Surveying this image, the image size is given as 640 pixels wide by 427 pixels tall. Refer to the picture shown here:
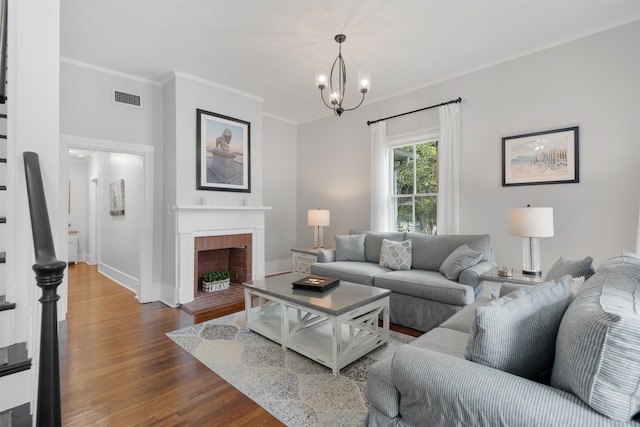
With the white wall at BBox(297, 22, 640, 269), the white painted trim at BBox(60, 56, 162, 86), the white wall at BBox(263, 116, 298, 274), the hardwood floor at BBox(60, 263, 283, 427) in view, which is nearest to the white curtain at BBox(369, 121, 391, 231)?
the white wall at BBox(297, 22, 640, 269)

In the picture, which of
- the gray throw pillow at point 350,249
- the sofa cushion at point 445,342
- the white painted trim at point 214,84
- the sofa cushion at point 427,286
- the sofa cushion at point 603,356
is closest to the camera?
the sofa cushion at point 603,356

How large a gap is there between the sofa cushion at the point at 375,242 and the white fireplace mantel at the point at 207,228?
1628 mm

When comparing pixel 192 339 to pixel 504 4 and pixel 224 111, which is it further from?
pixel 504 4

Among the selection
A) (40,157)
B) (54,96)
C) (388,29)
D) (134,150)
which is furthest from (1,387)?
(388,29)

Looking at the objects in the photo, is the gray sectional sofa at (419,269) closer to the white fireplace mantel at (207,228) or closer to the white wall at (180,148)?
the white fireplace mantel at (207,228)

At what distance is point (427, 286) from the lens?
9.82ft

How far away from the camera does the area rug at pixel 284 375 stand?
1.84 meters

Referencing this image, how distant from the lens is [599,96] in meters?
3.08

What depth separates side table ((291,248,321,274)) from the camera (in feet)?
15.3

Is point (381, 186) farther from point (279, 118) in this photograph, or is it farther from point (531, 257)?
point (279, 118)

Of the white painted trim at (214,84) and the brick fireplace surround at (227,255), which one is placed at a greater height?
the white painted trim at (214,84)

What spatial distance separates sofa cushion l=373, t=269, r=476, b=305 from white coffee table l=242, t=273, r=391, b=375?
526 millimetres

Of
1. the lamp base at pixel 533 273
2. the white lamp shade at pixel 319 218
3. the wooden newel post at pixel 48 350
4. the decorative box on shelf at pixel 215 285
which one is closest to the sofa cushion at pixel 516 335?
the wooden newel post at pixel 48 350

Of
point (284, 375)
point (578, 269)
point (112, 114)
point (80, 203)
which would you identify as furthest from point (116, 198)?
point (578, 269)
